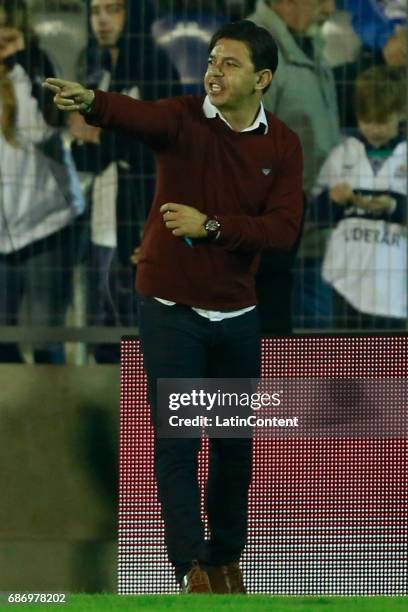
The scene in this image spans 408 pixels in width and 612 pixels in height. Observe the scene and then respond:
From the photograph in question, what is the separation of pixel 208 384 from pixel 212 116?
0.99 metres

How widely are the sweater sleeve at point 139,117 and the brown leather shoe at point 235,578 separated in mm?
1631

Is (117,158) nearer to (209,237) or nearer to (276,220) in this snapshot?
(276,220)

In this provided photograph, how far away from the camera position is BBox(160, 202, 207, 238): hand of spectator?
7.95 meters

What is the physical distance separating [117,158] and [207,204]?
147 inches

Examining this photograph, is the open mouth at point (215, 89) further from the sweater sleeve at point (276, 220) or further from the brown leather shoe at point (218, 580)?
the brown leather shoe at point (218, 580)

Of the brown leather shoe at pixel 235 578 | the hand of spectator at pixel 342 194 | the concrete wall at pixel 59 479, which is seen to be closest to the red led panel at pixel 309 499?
the brown leather shoe at pixel 235 578

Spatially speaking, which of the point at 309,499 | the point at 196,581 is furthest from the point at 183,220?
the point at 309,499

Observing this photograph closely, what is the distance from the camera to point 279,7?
38.4 ft

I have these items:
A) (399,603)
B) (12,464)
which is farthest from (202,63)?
(399,603)

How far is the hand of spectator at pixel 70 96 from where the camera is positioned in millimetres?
7727

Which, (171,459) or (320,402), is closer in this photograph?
(171,459)

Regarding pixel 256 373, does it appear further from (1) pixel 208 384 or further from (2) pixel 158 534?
(2) pixel 158 534

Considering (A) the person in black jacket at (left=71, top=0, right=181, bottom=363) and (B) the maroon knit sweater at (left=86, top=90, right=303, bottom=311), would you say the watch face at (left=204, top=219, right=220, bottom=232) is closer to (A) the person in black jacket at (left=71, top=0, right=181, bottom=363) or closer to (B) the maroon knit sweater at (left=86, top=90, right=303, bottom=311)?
(B) the maroon knit sweater at (left=86, top=90, right=303, bottom=311)

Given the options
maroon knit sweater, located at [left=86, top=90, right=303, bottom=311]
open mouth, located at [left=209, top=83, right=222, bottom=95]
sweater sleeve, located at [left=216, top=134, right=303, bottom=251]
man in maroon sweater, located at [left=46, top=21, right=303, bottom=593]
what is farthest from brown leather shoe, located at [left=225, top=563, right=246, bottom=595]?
open mouth, located at [left=209, top=83, right=222, bottom=95]
